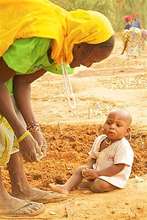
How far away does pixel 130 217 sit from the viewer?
3904mm

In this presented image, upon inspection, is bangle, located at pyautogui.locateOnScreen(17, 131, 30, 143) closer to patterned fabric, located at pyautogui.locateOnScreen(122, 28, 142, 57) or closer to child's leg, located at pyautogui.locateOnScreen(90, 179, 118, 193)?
child's leg, located at pyautogui.locateOnScreen(90, 179, 118, 193)

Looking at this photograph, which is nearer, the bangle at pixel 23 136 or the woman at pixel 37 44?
the woman at pixel 37 44

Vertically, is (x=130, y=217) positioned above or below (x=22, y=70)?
below

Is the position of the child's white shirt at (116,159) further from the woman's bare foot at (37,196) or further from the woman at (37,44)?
the woman at (37,44)

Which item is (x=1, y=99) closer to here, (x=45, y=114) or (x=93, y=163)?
(x=93, y=163)

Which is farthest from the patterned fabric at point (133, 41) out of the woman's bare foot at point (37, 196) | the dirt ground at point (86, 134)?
the woman's bare foot at point (37, 196)

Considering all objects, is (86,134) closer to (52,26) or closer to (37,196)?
(37,196)

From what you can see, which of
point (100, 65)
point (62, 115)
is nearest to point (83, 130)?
point (62, 115)

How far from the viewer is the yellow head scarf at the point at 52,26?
3.46m

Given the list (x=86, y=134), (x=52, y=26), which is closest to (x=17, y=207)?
(x=52, y=26)

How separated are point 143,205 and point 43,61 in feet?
4.10

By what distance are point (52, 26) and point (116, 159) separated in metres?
1.48

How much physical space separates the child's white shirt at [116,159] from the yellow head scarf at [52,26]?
121 centimetres

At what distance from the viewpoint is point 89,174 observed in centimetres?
465
